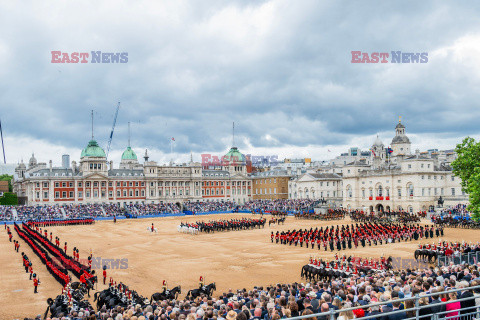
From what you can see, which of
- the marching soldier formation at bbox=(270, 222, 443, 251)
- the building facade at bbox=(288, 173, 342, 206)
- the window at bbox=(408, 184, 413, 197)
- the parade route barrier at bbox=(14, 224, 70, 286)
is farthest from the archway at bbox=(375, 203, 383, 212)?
the parade route barrier at bbox=(14, 224, 70, 286)

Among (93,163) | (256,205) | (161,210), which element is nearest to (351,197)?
(256,205)

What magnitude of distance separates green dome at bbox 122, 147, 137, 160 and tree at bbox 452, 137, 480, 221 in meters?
96.1

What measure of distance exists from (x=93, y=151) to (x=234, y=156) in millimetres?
44265

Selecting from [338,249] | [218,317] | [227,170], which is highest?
[227,170]

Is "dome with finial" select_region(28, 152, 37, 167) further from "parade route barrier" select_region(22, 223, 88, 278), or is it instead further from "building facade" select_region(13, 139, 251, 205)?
"parade route barrier" select_region(22, 223, 88, 278)

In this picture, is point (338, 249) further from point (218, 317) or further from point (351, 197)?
point (351, 197)

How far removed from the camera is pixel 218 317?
428 inches

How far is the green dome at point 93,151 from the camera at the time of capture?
86438mm

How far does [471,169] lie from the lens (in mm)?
42250

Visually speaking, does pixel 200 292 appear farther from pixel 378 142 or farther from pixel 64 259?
pixel 378 142

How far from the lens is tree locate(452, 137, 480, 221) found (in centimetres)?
3722

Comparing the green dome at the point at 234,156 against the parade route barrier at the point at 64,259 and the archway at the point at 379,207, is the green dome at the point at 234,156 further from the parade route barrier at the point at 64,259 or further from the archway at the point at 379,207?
the parade route barrier at the point at 64,259

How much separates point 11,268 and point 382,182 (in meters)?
62.9

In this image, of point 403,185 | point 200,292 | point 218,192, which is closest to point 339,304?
point 200,292
